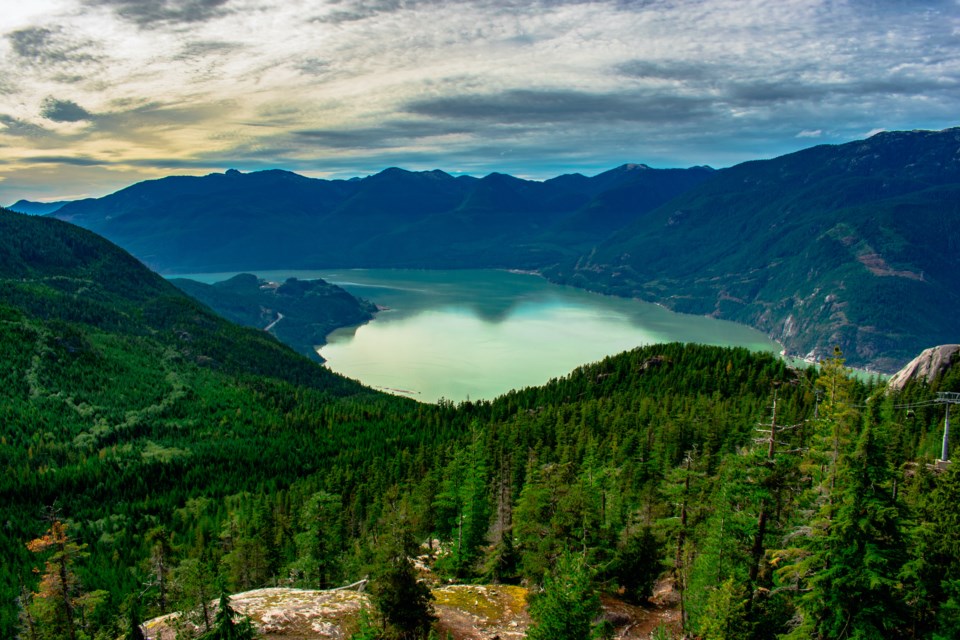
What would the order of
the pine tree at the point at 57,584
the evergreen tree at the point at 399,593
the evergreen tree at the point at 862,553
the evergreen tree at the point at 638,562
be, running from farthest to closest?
1. the evergreen tree at the point at 638,562
2. the pine tree at the point at 57,584
3. the evergreen tree at the point at 399,593
4. the evergreen tree at the point at 862,553

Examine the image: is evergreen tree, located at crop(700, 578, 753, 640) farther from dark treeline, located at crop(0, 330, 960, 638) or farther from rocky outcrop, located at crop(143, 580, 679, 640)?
rocky outcrop, located at crop(143, 580, 679, 640)

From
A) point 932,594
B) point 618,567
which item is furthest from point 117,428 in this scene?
point 932,594

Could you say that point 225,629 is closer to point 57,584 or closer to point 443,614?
point 57,584

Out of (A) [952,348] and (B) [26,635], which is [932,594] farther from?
(A) [952,348]

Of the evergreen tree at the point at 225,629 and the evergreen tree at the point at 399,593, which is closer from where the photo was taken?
the evergreen tree at the point at 225,629

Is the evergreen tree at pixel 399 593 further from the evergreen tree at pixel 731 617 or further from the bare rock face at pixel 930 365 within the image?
the bare rock face at pixel 930 365

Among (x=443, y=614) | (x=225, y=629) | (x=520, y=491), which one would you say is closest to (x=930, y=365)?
(x=520, y=491)

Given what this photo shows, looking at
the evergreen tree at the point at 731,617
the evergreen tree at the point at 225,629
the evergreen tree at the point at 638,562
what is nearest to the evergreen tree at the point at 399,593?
the evergreen tree at the point at 225,629

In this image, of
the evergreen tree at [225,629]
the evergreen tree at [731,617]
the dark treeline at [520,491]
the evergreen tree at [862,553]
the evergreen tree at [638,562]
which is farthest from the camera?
the evergreen tree at [638,562]
